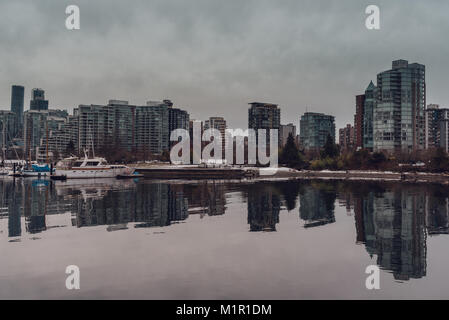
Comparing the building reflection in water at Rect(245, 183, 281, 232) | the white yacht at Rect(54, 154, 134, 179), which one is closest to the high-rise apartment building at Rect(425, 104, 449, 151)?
the white yacht at Rect(54, 154, 134, 179)

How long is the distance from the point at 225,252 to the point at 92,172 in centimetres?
8149

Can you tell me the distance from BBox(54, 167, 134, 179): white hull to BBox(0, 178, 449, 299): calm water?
60.1 meters

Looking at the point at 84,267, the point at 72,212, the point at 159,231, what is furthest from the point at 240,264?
the point at 72,212

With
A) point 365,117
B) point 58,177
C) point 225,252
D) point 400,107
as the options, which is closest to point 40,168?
point 58,177

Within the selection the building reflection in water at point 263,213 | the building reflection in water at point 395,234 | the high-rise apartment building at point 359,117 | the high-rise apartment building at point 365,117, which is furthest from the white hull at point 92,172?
the high-rise apartment building at point 359,117

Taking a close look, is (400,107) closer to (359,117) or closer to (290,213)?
(359,117)

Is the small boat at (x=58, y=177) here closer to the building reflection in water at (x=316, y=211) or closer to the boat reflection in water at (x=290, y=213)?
the boat reflection in water at (x=290, y=213)

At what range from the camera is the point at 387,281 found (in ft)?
48.5

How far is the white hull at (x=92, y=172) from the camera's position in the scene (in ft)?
301

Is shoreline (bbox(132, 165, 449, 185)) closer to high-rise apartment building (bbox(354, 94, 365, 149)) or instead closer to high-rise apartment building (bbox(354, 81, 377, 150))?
high-rise apartment building (bbox(354, 81, 377, 150))

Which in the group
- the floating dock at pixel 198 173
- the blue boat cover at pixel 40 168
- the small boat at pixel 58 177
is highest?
the blue boat cover at pixel 40 168

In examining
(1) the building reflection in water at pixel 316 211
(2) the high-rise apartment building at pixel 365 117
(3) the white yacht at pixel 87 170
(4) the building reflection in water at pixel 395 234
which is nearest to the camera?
(4) the building reflection in water at pixel 395 234

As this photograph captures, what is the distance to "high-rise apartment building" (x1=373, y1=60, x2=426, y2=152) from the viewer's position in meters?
144
